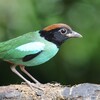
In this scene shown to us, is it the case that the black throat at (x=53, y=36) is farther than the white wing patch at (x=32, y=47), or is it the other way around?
the black throat at (x=53, y=36)

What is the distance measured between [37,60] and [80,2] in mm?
2931

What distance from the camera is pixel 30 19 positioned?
366 inches

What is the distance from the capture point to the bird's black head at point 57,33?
7.59 m

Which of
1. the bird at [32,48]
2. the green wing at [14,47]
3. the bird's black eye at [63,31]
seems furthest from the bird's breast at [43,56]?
the bird's black eye at [63,31]

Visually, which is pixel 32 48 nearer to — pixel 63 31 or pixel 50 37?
pixel 50 37

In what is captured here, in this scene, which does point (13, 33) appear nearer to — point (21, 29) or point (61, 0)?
point (21, 29)

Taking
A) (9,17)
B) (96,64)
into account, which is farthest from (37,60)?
(96,64)

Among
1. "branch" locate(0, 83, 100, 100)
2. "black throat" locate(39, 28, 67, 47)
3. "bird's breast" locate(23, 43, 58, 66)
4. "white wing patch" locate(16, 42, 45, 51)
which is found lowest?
"branch" locate(0, 83, 100, 100)

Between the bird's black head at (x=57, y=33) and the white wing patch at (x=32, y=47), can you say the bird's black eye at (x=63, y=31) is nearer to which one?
the bird's black head at (x=57, y=33)

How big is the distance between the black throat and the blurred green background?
148 centimetres

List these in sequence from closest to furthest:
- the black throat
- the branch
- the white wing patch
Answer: the branch
the white wing patch
the black throat

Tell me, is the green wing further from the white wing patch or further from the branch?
the branch

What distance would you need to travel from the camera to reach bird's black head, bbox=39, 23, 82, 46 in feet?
24.9

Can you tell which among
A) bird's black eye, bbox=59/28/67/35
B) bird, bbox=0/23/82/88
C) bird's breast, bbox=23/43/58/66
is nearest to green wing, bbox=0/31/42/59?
bird, bbox=0/23/82/88
